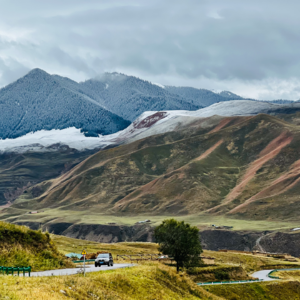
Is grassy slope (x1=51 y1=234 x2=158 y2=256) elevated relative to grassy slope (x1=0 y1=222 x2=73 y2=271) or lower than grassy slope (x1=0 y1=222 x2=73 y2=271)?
lower

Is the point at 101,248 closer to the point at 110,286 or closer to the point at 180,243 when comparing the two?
the point at 180,243

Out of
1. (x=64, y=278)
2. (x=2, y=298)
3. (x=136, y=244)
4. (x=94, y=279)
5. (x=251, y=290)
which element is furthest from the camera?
(x=136, y=244)

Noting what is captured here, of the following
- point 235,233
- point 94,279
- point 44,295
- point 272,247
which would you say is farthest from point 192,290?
point 235,233

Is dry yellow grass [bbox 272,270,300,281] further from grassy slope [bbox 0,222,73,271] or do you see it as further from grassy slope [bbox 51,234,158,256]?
grassy slope [bbox 0,222,73,271]

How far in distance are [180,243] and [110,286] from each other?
3863 centimetres

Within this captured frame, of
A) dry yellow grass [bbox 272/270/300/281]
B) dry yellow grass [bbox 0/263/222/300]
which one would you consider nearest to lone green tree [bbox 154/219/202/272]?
dry yellow grass [bbox 272/270/300/281]

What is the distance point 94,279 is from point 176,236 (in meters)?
40.4

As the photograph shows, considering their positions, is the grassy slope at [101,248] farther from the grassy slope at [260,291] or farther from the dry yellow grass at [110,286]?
the dry yellow grass at [110,286]

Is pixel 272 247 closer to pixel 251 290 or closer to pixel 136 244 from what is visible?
pixel 136 244

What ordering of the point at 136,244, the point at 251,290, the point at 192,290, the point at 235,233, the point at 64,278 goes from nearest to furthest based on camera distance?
1. the point at 64,278
2. the point at 192,290
3. the point at 251,290
4. the point at 136,244
5. the point at 235,233

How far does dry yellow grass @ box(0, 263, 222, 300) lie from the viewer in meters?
25.6

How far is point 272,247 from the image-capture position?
172m

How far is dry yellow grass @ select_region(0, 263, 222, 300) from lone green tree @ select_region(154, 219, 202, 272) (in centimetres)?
2370

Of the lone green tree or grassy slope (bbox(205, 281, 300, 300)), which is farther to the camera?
the lone green tree
